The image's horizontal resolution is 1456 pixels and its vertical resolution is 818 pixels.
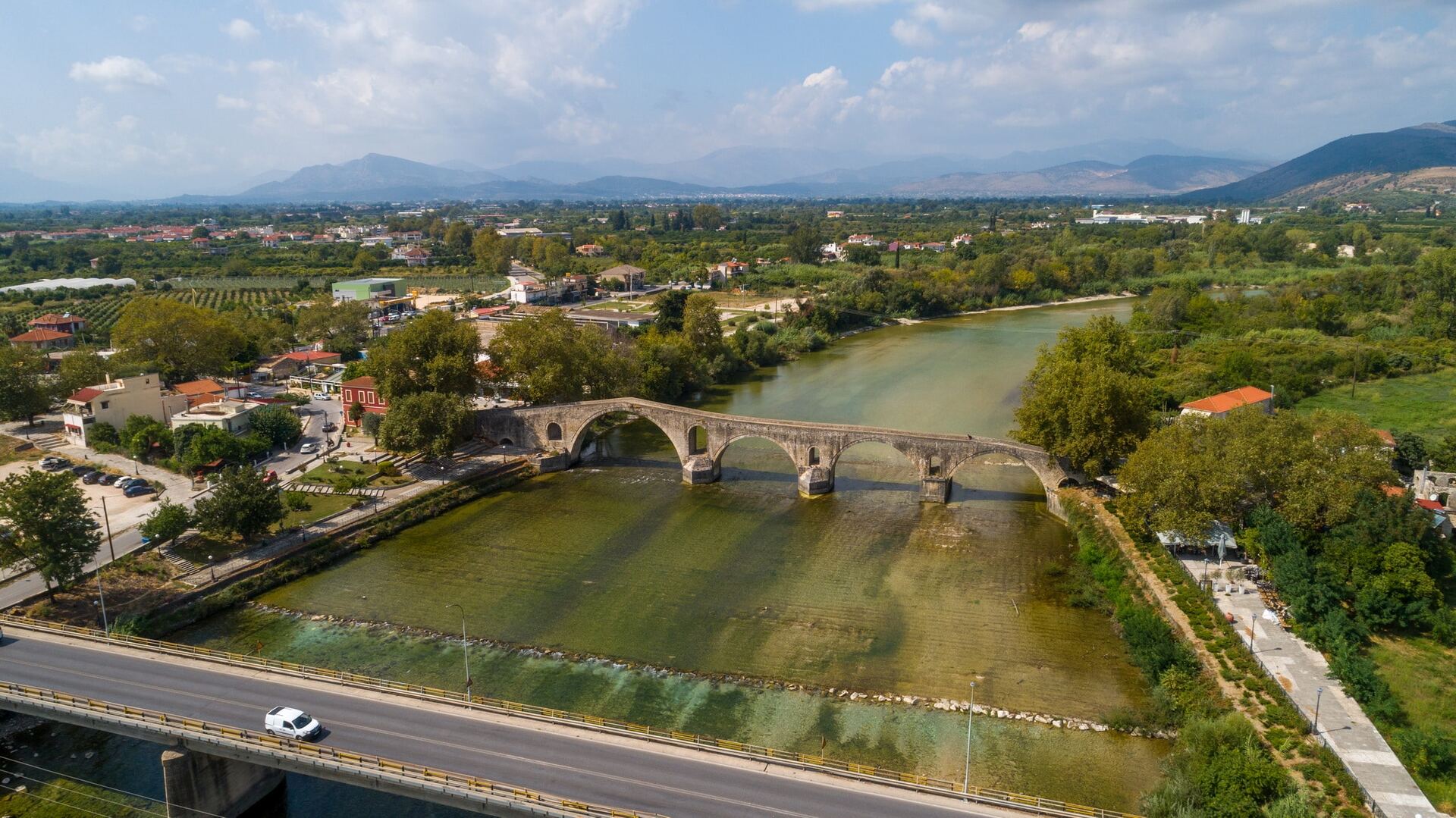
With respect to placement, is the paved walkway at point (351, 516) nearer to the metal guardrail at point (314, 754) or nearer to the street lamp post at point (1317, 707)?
the metal guardrail at point (314, 754)

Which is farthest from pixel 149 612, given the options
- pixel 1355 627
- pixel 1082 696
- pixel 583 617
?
pixel 1355 627

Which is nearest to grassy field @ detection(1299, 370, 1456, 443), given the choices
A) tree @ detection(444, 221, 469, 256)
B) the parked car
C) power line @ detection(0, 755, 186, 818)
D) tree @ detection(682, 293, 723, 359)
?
tree @ detection(682, 293, 723, 359)

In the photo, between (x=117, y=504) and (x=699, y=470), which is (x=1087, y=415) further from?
(x=117, y=504)

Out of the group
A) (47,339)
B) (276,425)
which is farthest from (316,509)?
(47,339)

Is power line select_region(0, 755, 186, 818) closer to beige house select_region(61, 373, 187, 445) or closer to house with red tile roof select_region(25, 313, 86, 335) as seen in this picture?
beige house select_region(61, 373, 187, 445)

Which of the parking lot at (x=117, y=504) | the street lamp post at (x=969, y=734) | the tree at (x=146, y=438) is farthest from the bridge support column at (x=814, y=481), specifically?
the tree at (x=146, y=438)

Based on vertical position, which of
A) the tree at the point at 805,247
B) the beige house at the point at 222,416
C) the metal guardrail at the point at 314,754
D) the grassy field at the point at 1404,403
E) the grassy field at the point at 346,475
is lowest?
the grassy field at the point at 1404,403

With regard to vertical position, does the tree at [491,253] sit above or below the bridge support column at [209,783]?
above

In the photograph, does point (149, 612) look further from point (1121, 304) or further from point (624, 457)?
point (1121, 304)
